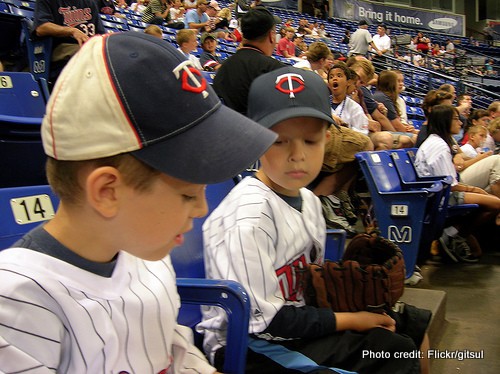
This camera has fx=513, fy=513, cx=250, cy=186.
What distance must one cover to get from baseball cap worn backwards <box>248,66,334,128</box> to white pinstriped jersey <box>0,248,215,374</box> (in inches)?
23.9

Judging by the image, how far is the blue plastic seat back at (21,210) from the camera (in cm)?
120

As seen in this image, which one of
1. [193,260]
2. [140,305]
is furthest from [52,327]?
[193,260]

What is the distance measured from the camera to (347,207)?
366 centimetres

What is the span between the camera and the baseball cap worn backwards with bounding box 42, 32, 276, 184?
741 mm

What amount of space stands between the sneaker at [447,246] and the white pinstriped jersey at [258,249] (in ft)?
8.53

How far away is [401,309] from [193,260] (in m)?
0.70

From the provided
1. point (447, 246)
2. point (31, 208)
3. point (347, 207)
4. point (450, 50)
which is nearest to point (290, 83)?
point (31, 208)

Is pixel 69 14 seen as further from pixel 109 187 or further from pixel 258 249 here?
pixel 109 187

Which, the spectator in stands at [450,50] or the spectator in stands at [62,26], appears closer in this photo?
the spectator in stands at [62,26]

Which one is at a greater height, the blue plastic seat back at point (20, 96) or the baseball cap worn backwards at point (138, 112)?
the baseball cap worn backwards at point (138, 112)

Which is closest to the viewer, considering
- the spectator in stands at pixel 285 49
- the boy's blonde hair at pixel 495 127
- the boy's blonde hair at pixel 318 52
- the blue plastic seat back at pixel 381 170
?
the blue plastic seat back at pixel 381 170

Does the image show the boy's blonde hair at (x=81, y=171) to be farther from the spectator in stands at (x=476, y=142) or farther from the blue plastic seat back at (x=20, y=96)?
the spectator in stands at (x=476, y=142)

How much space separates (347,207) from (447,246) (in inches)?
33.4

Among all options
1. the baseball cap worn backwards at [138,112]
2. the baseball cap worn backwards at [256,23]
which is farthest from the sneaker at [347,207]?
the baseball cap worn backwards at [138,112]
